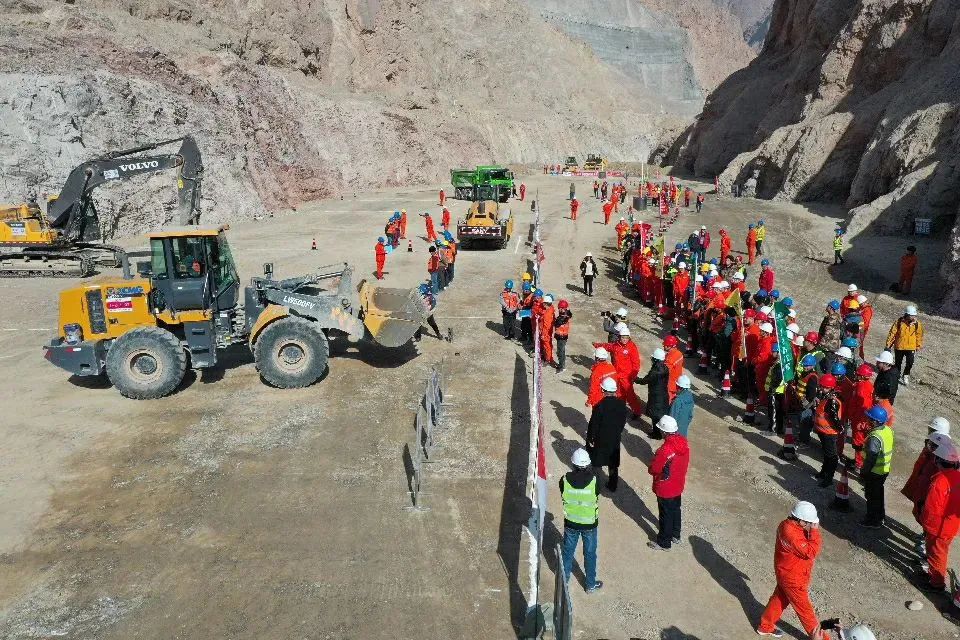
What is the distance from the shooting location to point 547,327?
517 inches

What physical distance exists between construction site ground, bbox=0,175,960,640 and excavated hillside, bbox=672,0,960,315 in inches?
448

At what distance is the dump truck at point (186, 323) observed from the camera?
37.9 feet

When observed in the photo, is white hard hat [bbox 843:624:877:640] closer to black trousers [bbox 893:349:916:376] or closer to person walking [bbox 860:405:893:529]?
person walking [bbox 860:405:893:529]

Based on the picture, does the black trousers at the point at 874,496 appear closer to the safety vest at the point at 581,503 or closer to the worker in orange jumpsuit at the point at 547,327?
the safety vest at the point at 581,503

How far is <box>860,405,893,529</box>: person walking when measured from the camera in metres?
7.46

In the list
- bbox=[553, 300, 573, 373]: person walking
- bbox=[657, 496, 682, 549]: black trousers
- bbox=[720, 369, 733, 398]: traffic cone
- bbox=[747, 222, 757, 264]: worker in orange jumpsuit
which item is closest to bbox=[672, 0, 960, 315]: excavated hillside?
bbox=[747, 222, 757, 264]: worker in orange jumpsuit

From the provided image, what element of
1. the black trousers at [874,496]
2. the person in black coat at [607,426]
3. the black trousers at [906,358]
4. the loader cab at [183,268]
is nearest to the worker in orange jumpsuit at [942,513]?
the black trousers at [874,496]

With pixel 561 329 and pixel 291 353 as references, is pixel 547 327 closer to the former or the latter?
pixel 561 329

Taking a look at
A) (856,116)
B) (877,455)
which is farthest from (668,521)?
(856,116)

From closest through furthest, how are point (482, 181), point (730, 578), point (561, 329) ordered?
point (730, 578) < point (561, 329) < point (482, 181)

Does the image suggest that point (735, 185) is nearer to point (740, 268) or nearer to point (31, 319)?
point (740, 268)

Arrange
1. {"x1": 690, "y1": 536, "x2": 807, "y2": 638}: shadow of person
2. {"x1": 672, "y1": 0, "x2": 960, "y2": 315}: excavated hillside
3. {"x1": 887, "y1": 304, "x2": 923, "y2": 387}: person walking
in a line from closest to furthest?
1. {"x1": 690, "y1": 536, "x2": 807, "y2": 638}: shadow of person
2. {"x1": 887, "y1": 304, "x2": 923, "y2": 387}: person walking
3. {"x1": 672, "y1": 0, "x2": 960, "y2": 315}: excavated hillside

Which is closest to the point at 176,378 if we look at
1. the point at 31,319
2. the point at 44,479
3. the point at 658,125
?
the point at 44,479

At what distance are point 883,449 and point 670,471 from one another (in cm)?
246
